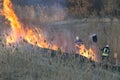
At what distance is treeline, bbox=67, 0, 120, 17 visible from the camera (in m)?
31.5

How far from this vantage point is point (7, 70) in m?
8.84

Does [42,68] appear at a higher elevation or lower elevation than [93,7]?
lower

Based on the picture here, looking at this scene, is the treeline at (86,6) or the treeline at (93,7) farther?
the treeline at (93,7)

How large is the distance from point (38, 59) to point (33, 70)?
942 mm

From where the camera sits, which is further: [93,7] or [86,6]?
[86,6]

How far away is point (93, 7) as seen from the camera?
33.7 meters

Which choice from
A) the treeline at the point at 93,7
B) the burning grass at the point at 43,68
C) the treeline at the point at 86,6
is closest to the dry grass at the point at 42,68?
the burning grass at the point at 43,68

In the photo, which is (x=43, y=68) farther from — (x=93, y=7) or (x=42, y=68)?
(x=93, y=7)

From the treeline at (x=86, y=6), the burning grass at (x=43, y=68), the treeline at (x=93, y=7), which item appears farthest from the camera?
the treeline at (x=93, y=7)

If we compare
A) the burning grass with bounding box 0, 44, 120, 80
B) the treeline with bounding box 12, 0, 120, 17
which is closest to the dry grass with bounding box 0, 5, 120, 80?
the burning grass with bounding box 0, 44, 120, 80

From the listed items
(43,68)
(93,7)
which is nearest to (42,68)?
(43,68)

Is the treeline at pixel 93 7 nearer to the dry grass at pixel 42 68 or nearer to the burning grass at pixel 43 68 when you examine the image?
the dry grass at pixel 42 68

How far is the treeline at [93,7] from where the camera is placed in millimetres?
31531

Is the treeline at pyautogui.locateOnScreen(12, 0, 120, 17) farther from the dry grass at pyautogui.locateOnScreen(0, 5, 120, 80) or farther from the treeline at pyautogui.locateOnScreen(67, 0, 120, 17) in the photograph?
the dry grass at pyautogui.locateOnScreen(0, 5, 120, 80)
